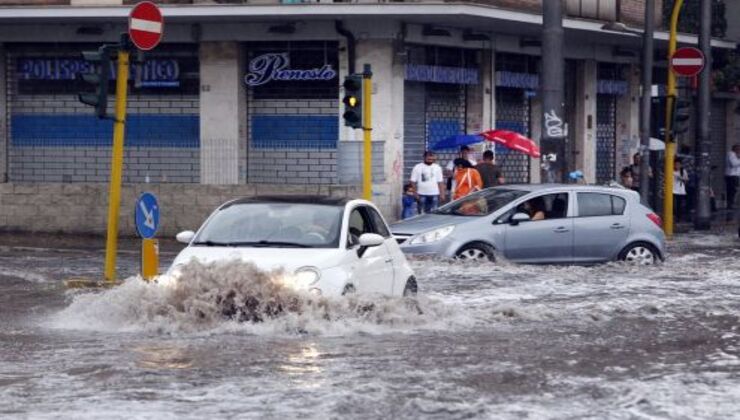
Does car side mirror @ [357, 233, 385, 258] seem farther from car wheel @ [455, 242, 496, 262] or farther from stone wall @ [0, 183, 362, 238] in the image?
stone wall @ [0, 183, 362, 238]

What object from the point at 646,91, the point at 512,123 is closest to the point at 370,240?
the point at 646,91

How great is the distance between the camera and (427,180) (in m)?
28.6

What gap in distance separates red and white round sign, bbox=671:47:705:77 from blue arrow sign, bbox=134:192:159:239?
1543 cm

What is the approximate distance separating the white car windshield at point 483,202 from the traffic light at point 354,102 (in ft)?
5.89

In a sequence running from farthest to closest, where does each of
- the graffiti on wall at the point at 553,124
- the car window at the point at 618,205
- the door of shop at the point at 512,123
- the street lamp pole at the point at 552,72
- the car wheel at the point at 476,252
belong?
the door of shop at the point at 512,123
the graffiti on wall at the point at 553,124
the street lamp pole at the point at 552,72
the car window at the point at 618,205
the car wheel at the point at 476,252

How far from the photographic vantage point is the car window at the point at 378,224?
51.5 ft

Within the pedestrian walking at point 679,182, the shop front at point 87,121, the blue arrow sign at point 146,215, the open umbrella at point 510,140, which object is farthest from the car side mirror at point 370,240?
the pedestrian walking at point 679,182

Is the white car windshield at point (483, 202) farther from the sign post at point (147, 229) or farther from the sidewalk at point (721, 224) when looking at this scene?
the sidewalk at point (721, 224)

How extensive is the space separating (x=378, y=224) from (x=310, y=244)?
5.09ft

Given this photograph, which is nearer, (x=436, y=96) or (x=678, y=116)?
(x=678, y=116)

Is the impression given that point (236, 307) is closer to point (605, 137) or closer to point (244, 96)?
point (244, 96)

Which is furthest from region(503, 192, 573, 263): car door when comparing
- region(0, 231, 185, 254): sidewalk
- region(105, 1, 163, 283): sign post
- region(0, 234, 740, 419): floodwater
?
region(0, 231, 185, 254): sidewalk

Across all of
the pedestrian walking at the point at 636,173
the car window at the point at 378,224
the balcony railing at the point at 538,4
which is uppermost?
the balcony railing at the point at 538,4

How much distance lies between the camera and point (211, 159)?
100ft
